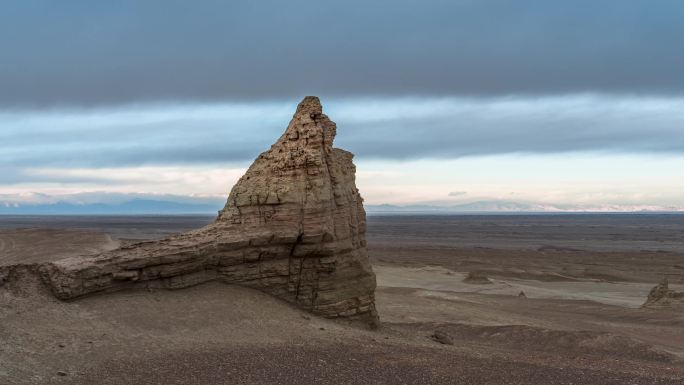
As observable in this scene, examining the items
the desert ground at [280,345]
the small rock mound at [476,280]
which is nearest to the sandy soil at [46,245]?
the small rock mound at [476,280]

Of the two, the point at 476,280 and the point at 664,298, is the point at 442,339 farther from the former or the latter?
the point at 476,280

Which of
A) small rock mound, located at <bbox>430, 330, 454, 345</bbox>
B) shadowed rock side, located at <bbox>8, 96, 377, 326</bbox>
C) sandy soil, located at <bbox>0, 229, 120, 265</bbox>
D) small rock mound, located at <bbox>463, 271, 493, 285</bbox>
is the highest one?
shadowed rock side, located at <bbox>8, 96, 377, 326</bbox>

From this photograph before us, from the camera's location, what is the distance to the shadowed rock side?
15.9 metres

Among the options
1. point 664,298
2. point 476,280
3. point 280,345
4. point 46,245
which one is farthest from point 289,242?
point 46,245

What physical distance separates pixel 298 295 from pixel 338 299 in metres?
1.22

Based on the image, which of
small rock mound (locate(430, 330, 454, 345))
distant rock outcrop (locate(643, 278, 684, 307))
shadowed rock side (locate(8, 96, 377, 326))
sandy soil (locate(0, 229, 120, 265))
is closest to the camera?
shadowed rock side (locate(8, 96, 377, 326))

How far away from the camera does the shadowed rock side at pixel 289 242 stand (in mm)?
15898

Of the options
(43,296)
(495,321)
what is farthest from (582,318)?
(43,296)

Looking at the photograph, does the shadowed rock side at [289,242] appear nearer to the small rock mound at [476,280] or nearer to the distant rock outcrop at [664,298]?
the distant rock outcrop at [664,298]

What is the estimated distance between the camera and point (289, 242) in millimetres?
17500

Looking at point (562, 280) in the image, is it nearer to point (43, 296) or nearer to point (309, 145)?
point (309, 145)

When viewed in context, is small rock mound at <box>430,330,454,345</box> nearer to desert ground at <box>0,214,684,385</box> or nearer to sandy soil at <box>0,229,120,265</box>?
desert ground at <box>0,214,684,385</box>

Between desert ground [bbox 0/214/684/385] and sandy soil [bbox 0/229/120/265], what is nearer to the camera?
desert ground [bbox 0/214/684/385]

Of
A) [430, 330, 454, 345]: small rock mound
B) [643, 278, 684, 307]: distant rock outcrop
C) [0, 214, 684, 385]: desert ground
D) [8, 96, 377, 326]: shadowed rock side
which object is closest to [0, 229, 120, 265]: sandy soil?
[8, 96, 377, 326]: shadowed rock side
